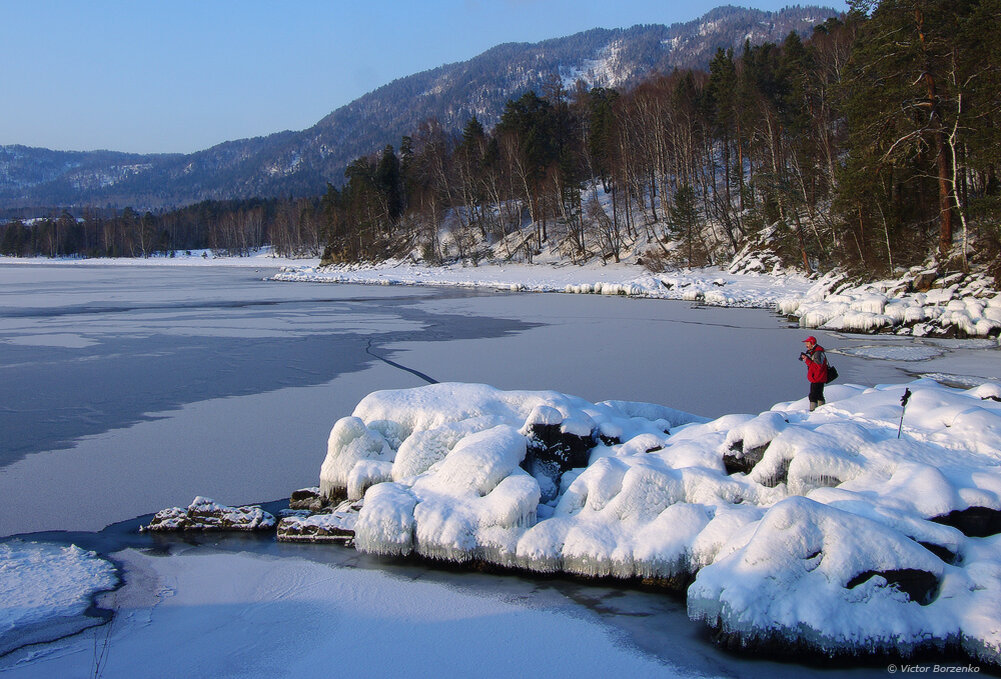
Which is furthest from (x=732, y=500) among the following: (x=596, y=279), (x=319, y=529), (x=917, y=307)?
(x=596, y=279)

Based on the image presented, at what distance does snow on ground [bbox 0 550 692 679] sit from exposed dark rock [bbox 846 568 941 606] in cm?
146

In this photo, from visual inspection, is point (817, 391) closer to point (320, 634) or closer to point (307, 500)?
point (307, 500)

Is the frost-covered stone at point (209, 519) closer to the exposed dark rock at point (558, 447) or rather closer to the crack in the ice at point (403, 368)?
the exposed dark rock at point (558, 447)

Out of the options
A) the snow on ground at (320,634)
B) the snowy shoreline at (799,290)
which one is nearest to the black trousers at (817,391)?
the snow on ground at (320,634)

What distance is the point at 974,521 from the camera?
5.00m

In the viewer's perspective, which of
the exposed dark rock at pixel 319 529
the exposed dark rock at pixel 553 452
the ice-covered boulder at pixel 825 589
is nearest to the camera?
the ice-covered boulder at pixel 825 589

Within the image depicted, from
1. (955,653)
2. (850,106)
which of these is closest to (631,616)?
(955,653)

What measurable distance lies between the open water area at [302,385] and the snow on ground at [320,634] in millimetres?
253

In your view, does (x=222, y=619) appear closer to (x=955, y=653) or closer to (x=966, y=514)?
(x=955, y=653)

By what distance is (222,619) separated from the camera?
479cm

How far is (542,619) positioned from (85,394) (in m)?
9.81

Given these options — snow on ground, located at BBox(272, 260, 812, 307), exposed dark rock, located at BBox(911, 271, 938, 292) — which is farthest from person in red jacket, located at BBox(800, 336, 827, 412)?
snow on ground, located at BBox(272, 260, 812, 307)

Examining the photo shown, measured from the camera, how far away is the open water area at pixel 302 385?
5750 millimetres

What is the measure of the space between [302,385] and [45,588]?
6.86 meters
